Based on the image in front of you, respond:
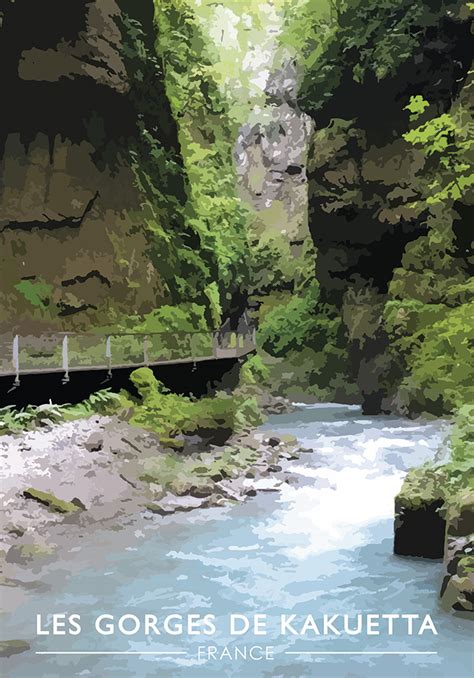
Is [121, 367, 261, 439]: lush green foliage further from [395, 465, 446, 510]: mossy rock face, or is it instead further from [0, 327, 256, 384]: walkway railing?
[395, 465, 446, 510]: mossy rock face

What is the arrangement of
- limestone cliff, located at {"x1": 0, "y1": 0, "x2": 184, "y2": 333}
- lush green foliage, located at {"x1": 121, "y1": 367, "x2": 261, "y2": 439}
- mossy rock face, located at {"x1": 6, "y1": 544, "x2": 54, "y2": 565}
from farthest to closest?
limestone cliff, located at {"x1": 0, "y1": 0, "x2": 184, "y2": 333}
lush green foliage, located at {"x1": 121, "y1": 367, "x2": 261, "y2": 439}
mossy rock face, located at {"x1": 6, "y1": 544, "x2": 54, "y2": 565}

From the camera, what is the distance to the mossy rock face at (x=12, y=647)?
387 centimetres

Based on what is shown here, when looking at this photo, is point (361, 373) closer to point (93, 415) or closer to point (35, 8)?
point (93, 415)

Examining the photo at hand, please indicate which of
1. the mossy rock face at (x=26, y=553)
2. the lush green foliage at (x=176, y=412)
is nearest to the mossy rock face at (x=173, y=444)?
the lush green foliage at (x=176, y=412)

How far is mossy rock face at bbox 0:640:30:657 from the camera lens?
387 centimetres

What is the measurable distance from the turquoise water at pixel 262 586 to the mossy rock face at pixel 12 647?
0.04 meters

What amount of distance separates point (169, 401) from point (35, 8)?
6.31m

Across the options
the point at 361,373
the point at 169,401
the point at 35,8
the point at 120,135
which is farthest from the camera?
the point at 361,373

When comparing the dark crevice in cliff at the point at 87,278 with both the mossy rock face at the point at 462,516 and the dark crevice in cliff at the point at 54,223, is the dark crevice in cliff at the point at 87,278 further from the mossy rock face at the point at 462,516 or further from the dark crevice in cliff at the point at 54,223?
the mossy rock face at the point at 462,516

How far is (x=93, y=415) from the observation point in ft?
26.1

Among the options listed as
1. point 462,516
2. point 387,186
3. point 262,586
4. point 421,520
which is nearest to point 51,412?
point 262,586

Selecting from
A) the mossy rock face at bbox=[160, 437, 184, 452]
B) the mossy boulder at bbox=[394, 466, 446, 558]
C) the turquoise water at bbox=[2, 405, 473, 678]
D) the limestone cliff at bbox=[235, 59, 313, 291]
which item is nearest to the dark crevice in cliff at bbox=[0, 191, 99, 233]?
the mossy rock face at bbox=[160, 437, 184, 452]

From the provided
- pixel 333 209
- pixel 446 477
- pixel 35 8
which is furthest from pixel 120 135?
pixel 446 477

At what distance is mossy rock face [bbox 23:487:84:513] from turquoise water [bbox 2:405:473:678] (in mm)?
445
